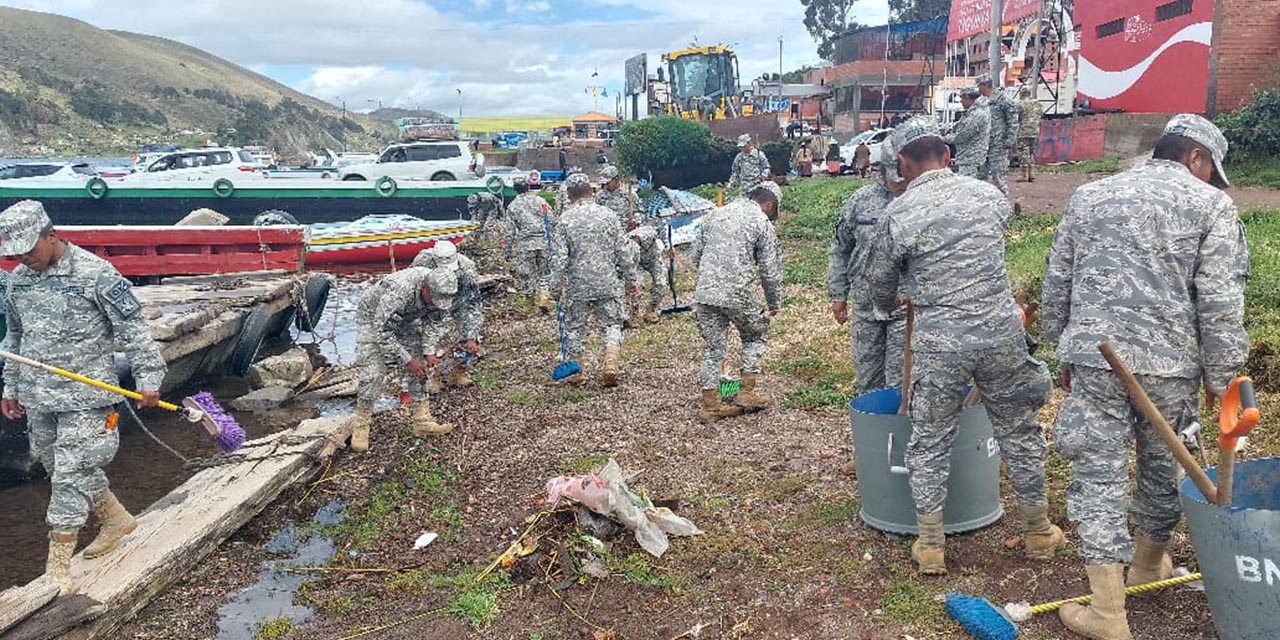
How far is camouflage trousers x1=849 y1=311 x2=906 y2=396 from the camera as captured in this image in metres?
5.35

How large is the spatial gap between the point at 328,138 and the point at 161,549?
110 m

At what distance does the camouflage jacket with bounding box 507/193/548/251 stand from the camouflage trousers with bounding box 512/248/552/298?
121 millimetres

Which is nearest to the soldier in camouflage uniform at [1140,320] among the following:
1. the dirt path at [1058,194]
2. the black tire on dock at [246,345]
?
the dirt path at [1058,194]

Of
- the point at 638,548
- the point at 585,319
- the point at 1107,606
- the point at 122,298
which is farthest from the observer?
the point at 585,319

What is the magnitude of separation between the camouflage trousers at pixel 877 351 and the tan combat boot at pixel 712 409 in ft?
5.78

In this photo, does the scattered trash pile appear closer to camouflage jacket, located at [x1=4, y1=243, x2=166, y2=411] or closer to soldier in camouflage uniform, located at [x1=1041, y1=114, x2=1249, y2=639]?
soldier in camouflage uniform, located at [x1=1041, y1=114, x2=1249, y2=639]

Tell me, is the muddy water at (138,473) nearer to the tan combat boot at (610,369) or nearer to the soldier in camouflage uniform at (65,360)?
the soldier in camouflage uniform at (65,360)

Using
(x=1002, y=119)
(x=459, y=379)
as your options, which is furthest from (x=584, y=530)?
(x=1002, y=119)

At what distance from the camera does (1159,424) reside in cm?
301

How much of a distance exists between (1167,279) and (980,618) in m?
1.43

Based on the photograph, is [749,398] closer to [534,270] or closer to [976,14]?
[534,270]

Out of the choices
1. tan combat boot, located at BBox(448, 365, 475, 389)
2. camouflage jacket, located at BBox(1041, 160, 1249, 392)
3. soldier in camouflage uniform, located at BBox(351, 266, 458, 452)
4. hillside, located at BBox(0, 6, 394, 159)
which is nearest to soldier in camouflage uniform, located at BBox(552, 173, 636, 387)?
tan combat boot, located at BBox(448, 365, 475, 389)

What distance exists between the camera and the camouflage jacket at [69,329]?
4766 millimetres

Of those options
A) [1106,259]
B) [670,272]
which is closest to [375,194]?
[670,272]
